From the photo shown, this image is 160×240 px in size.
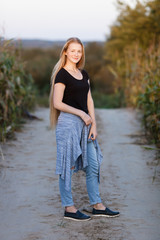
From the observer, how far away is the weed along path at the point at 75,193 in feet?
10.5

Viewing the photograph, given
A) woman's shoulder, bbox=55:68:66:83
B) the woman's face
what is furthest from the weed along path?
the woman's face

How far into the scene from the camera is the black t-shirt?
337 centimetres

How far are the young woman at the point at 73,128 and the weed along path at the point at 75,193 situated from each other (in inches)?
8.5

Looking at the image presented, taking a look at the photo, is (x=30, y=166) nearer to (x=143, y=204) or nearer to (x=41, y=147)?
(x=41, y=147)

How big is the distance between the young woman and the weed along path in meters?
0.22

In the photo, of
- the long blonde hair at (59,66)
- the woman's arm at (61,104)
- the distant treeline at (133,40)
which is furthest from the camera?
the distant treeline at (133,40)

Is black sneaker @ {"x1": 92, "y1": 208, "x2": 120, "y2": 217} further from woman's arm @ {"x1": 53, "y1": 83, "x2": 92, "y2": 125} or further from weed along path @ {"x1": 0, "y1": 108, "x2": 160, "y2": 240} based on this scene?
woman's arm @ {"x1": 53, "y1": 83, "x2": 92, "y2": 125}

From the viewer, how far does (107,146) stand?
21.4 feet

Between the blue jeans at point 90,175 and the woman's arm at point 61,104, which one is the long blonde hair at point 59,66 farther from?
the blue jeans at point 90,175

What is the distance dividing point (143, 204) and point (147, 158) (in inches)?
73.7

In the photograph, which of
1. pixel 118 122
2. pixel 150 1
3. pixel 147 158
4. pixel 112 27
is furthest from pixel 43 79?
pixel 147 158

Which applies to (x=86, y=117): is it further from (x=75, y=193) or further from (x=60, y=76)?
(x=75, y=193)

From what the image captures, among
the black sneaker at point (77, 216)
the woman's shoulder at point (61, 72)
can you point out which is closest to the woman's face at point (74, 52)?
the woman's shoulder at point (61, 72)

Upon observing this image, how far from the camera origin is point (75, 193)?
4.21 m
